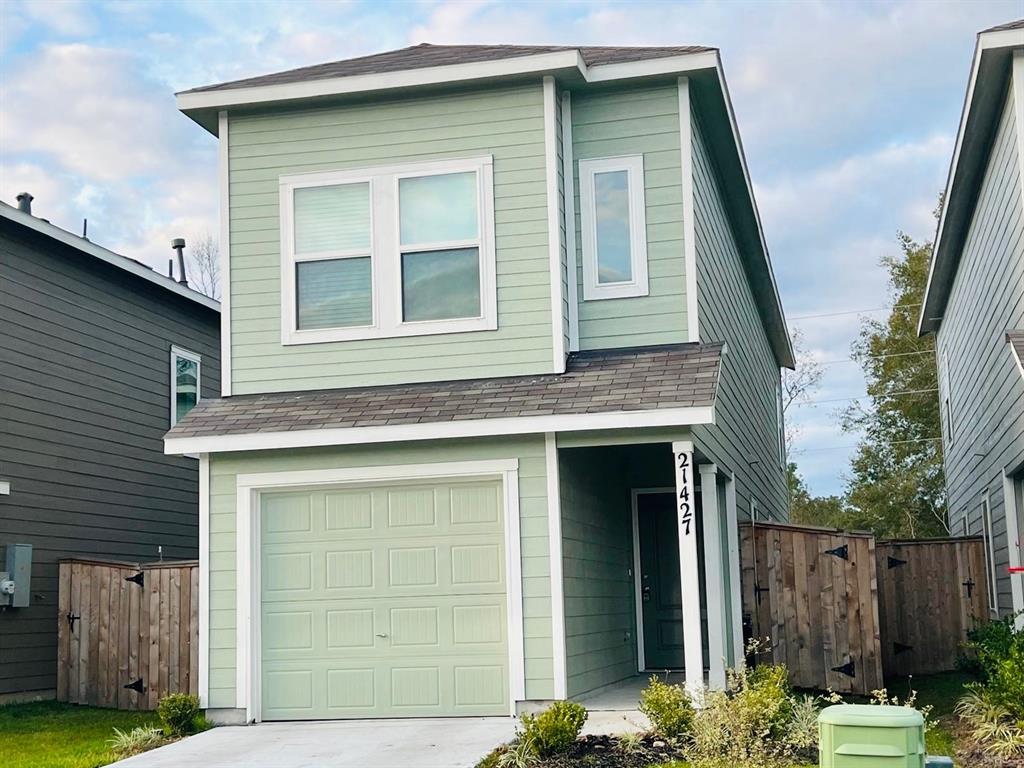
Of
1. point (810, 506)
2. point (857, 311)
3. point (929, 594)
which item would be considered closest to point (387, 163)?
point (929, 594)

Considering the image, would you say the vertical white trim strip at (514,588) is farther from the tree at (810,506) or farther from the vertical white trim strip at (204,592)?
the tree at (810,506)

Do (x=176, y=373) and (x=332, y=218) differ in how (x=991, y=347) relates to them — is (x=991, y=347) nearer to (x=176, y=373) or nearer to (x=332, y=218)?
(x=332, y=218)

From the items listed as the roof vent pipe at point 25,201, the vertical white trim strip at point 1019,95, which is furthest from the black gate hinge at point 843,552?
the roof vent pipe at point 25,201

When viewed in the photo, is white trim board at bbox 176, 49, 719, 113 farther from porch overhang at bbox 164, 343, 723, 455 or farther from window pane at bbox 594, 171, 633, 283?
porch overhang at bbox 164, 343, 723, 455

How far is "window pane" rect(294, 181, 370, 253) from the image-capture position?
11523mm

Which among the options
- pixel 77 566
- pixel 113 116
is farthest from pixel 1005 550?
pixel 113 116

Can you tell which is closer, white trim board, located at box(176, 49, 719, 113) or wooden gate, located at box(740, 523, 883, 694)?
white trim board, located at box(176, 49, 719, 113)

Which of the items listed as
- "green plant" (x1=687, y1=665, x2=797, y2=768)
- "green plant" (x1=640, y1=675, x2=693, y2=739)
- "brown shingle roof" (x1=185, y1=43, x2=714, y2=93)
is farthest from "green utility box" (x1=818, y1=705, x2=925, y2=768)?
"brown shingle roof" (x1=185, y1=43, x2=714, y2=93)

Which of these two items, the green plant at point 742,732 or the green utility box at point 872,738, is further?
the green plant at point 742,732

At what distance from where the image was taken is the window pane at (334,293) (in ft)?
37.6

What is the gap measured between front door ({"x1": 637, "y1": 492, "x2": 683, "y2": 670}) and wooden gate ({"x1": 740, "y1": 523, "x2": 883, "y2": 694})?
4.01ft

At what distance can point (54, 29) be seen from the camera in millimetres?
19766

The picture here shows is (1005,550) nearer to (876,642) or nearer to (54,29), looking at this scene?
(876,642)

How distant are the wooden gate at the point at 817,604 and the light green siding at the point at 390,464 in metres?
3.45
